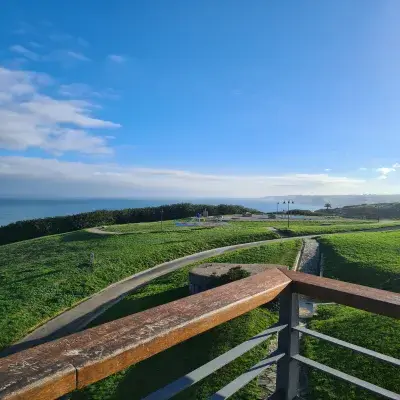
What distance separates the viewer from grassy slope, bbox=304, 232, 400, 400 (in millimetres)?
5527

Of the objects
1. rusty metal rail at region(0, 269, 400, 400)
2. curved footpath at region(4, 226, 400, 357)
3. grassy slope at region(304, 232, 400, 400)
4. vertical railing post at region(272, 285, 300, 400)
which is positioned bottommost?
curved footpath at region(4, 226, 400, 357)

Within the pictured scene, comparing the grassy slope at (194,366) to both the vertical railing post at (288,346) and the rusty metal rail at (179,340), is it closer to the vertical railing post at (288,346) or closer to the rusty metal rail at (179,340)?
the vertical railing post at (288,346)

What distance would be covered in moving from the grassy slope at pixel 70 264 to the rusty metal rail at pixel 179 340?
10.2 meters

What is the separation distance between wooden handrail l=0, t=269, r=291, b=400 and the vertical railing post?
35cm

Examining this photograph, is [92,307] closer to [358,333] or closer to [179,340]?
[358,333]

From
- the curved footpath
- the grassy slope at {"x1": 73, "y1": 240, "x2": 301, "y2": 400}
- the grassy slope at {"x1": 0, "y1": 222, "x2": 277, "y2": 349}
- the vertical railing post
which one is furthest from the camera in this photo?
the grassy slope at {"x1": 0, "y1": 222, "x2": 277, "y2": 349}

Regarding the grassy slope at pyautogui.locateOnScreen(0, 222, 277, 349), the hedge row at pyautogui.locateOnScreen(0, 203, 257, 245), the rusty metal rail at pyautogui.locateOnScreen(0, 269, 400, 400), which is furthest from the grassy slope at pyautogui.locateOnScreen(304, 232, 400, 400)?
the hedge row at pyautogui.locateOnScreen(0, 203, 257, 245)

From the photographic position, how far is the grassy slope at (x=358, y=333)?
218 inches

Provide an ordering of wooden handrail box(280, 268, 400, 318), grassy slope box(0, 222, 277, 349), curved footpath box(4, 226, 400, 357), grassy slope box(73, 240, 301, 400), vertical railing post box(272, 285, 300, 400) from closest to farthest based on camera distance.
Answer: wooden handrail box(280, 268, 400, 318) → vertical railing post box(272, 285, 300, 400) → grassy slope box(73, 240, 301, 400) → curved footpath box(4, 226, 400, 357) → grassy slope box(0, 222, 277, 349)

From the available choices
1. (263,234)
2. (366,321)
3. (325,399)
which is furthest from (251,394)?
(263,234)

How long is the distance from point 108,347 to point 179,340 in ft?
0.99

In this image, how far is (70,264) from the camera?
17438 mm

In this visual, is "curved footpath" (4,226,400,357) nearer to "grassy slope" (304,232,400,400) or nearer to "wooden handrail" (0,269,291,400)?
"grassy slope" (304,232,400,400)

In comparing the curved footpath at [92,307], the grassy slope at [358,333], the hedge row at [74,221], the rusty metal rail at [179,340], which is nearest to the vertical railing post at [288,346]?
the rusty metal rail at [179,340]
